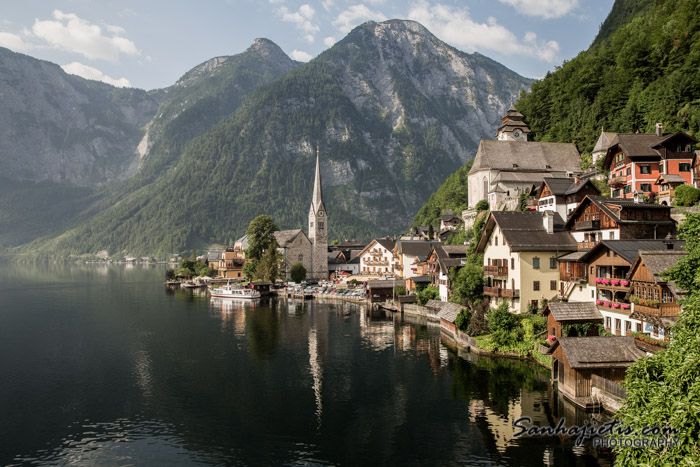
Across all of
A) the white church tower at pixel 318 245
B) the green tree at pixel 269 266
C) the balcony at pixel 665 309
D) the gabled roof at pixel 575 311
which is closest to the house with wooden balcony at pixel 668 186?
the gabled roof at pixel 575 311

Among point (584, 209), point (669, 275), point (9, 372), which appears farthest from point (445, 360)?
point (9, 372)

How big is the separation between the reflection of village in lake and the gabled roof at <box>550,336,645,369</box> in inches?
121

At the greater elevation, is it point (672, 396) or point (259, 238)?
point (259, 238)

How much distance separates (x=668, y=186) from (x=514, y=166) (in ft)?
121

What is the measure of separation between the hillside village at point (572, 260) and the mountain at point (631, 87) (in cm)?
635

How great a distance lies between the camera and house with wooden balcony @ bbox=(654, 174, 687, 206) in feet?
174

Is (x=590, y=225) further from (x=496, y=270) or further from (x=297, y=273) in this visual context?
(x=297, y=273)

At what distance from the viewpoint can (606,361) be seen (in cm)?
3089

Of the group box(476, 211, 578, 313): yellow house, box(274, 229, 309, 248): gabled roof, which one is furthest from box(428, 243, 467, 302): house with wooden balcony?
box(274, 229, 309, 248): gabled roof

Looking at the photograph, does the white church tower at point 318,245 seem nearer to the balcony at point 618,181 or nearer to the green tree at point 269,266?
the green tree at point 269,266

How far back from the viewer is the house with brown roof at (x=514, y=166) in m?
84.8

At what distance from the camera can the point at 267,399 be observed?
35.1m

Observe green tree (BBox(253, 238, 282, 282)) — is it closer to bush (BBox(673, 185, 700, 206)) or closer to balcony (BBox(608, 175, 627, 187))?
balcony (BBox(608, 175, 627, 187))

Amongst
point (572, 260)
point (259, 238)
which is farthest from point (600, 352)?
point (259, 238)
